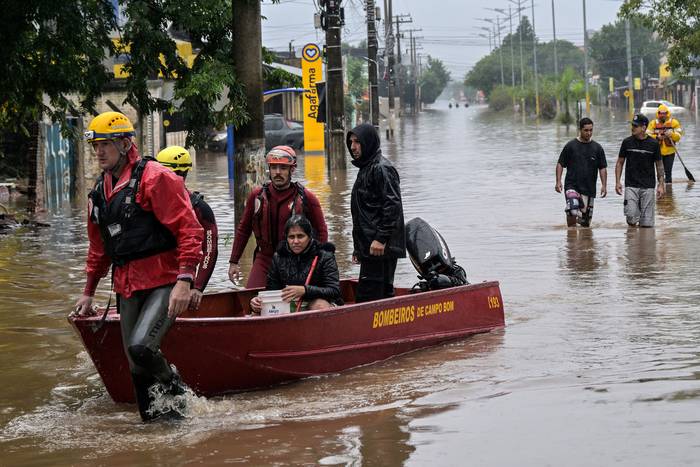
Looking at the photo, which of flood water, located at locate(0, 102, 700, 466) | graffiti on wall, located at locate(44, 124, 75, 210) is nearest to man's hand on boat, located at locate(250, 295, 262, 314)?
flood water, located at locate(0, 102, 700, 466)

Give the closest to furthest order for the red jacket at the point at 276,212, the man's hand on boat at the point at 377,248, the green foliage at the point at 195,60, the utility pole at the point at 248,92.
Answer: the man's hand on boat at the point at 377,248 < the red jacket at the point at 276,212 < the green foliage at the point at 195,60 < the utility pole at the point at 248,92

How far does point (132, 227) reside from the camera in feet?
24.7

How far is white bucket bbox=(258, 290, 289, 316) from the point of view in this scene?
9.16m

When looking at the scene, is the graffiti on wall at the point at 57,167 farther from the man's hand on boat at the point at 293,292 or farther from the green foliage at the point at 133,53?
the man's hand on boat at the point at 293,292

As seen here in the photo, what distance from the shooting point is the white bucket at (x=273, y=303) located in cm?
916

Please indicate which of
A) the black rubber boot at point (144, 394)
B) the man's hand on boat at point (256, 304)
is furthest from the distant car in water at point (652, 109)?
the black rubber boot at point (144, 394)

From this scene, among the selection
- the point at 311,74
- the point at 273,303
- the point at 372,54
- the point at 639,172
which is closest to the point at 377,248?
the point at 273,303

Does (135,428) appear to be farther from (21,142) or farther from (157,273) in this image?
(21,142)

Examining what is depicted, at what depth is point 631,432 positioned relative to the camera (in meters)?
7.12

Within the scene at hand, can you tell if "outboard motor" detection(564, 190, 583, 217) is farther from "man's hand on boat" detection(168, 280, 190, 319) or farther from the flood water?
"man's hand on boat" detection(168, 280, 190, 319)

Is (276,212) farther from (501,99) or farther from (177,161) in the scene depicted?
(501,99)

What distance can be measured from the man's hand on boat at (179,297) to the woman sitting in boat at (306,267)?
1889 millimetres

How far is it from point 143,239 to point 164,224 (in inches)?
6.9

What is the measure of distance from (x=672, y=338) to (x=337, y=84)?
72.7 feet
